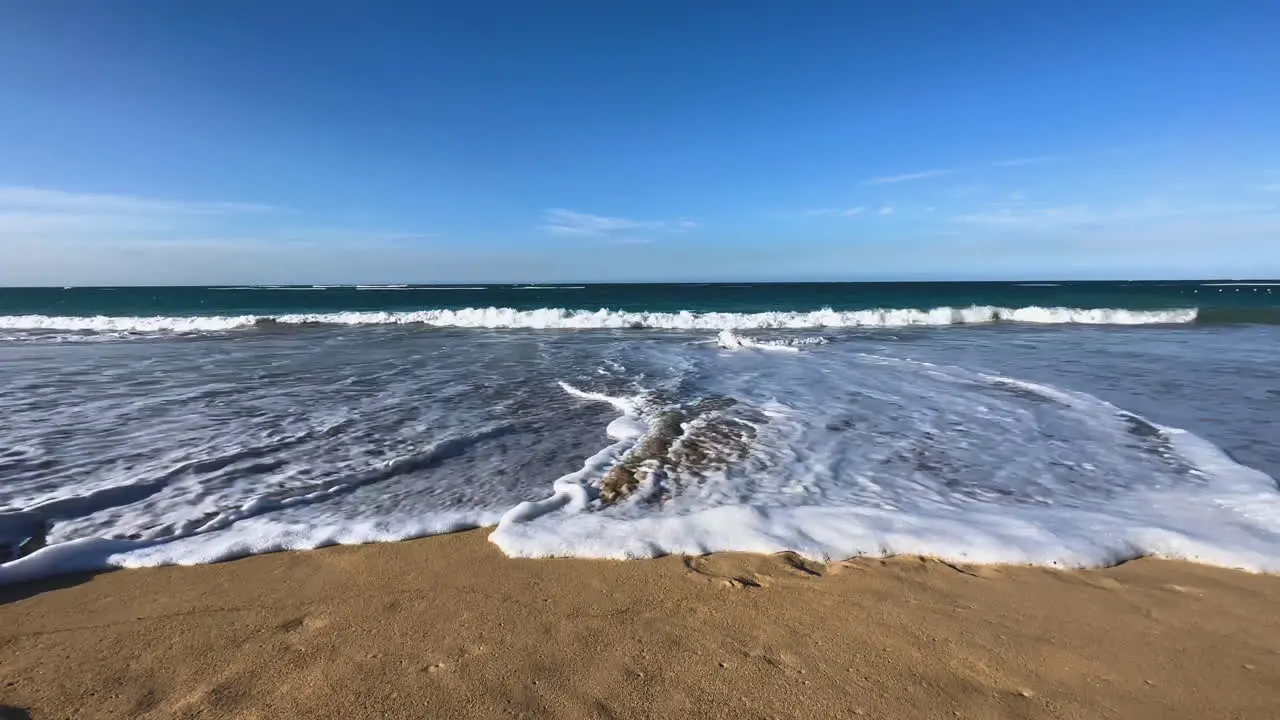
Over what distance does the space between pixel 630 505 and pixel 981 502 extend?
93.4 inches

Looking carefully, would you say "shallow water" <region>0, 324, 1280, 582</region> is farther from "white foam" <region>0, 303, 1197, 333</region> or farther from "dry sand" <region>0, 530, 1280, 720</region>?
"white foam" <region>0, 303, 1197, 333</region>

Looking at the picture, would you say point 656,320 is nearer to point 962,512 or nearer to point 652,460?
point 652,460

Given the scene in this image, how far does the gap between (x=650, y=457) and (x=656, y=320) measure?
18595mm

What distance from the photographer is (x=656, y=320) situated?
23781 mm

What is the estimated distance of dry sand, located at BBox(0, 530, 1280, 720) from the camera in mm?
2250

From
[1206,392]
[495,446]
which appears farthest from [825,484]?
[1206,392]

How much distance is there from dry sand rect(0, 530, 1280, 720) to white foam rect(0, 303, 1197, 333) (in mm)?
19143

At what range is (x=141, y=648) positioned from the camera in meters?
2.57

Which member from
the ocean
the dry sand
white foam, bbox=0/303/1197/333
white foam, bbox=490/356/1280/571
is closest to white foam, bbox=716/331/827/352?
the ocean

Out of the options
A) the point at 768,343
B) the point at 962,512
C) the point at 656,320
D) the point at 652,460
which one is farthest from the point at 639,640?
the point at 656,320

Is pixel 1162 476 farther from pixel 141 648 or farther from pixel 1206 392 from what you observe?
pixel 141 648

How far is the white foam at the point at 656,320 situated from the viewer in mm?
22875

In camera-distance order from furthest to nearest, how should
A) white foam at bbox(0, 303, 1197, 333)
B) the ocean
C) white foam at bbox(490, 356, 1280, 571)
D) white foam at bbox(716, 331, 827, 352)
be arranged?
white foam at bbox(0, 303, 1197, 333) < white foam at bbox(716, 331, 827, 352) < the ocean < white foam at bbox(490, 356, 1280, 571)

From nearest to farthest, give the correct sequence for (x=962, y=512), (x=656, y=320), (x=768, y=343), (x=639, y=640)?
(x=639, y=640)
(x=962, y=512)
(x=768, y=343)
(x=656, y=320)
